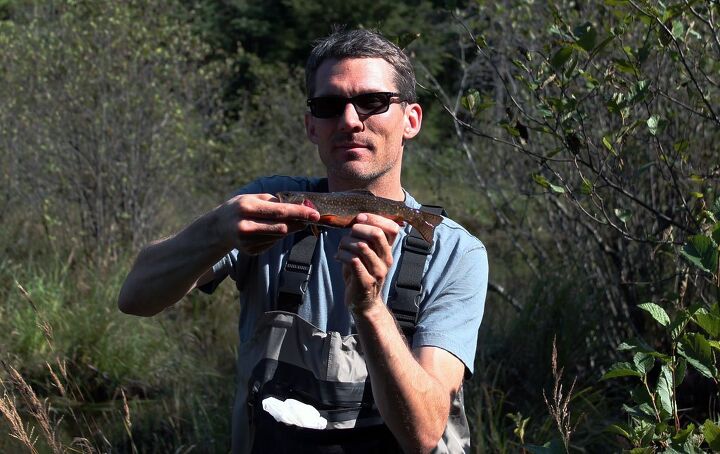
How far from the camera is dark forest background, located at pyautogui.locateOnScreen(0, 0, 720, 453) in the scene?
3.53m

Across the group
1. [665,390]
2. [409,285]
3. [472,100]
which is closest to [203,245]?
[409,285]

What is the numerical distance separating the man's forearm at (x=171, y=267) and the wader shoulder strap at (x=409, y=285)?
503 millimetres

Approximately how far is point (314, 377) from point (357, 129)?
72 cm

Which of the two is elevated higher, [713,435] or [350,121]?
[350,121]

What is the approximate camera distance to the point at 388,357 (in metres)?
2.38

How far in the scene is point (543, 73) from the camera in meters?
4.55

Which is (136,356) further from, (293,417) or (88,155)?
(293,417)

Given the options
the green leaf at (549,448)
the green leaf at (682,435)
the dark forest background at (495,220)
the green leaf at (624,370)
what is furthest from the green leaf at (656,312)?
the green leaf at (549,448)

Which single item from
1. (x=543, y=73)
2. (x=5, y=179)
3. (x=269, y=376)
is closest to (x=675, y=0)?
(x=543, y=73)

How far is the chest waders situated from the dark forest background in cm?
45

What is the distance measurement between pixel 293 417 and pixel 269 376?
136mm

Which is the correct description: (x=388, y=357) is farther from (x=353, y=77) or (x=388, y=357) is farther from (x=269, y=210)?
(x=353, y=77)

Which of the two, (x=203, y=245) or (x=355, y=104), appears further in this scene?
(x=355, y=104)

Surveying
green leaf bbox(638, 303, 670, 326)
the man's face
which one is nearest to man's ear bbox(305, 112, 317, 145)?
the man's face
